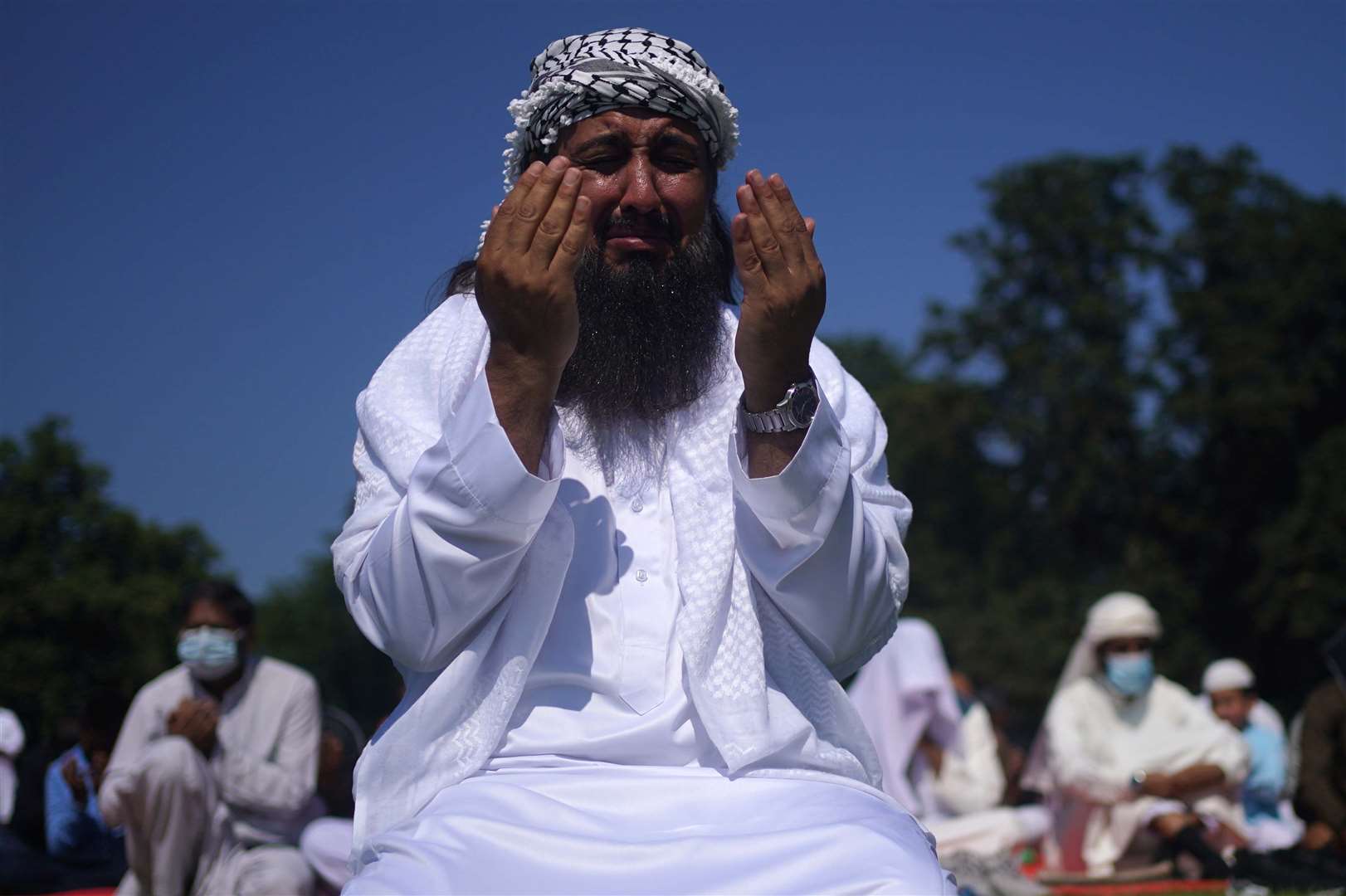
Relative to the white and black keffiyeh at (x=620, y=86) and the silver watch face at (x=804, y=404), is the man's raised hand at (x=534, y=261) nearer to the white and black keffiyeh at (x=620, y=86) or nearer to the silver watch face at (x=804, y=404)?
the silver watch face at (x=804, y=404)

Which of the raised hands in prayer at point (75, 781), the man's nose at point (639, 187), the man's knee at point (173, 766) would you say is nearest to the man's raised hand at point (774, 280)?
the man's nose at point (639, 187)

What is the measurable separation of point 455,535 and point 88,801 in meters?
7.27

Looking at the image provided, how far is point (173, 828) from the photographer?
6.46 m

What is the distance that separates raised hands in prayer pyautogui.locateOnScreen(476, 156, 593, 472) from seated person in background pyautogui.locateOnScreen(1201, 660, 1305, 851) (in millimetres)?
9456

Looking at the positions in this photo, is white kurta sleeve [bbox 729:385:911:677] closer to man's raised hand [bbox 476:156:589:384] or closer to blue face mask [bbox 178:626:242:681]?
man's raised hand [bbox 476:156:589:384]

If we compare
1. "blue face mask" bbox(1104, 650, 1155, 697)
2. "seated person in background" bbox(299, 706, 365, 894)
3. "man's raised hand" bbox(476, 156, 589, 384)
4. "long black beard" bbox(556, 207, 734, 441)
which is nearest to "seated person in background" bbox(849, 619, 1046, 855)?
"blue face mask" bbox(1104, 650, 1155, 697)

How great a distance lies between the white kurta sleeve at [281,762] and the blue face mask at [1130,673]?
615 centimetres

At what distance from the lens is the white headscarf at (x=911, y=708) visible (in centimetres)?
1191

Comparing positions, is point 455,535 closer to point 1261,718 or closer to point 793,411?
point 793,411

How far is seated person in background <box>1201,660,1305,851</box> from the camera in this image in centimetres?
1145

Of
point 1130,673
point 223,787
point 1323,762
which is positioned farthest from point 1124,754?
point 223,787

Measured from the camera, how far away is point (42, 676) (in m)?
28.4

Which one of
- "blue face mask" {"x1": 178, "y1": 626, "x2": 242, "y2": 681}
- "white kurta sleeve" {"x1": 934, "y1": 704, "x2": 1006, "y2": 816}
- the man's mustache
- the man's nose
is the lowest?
"white kurta sleeve" {"x1": 934, "y1": 704, "x2": 1006, "y2": 816}

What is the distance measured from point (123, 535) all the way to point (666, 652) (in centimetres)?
3302
